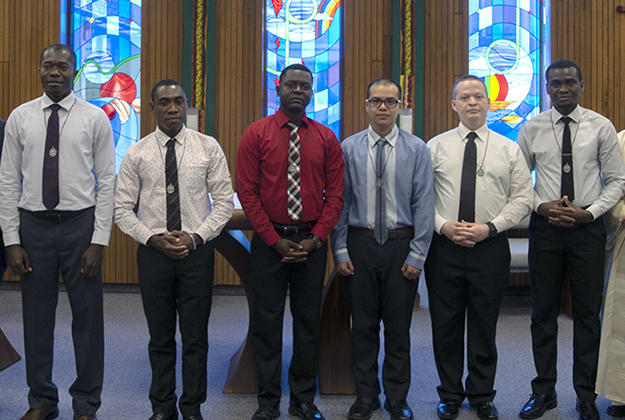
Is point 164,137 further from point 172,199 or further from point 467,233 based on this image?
point 467,233

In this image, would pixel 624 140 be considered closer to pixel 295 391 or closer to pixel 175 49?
pixel 295 391

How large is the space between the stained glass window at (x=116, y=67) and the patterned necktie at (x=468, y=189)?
3.87 metres

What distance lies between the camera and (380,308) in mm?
2473

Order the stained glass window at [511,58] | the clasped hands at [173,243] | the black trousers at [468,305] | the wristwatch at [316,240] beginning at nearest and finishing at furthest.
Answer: the clasped hands at [173,243] < the wristwatch at [316,240] < the black trousers at [468,305] < the stained glass window at [511,58]

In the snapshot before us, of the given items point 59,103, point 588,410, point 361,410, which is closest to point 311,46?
point 59,103

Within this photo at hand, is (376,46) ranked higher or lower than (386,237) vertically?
higher

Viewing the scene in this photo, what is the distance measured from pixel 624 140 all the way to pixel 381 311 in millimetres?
1573

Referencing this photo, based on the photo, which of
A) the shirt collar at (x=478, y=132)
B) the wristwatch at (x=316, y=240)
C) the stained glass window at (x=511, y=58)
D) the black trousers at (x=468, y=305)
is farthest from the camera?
the stained glass window at (x=511, y=58)

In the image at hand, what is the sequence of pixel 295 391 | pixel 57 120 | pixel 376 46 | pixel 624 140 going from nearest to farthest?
pixel 57 120 < pixel 295 391 < pixel 624 140 < pixel 376 46

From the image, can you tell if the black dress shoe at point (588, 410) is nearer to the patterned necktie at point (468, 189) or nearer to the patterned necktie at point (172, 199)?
the patterned necktie at point (468, 189)

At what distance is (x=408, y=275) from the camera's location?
2355 millimetres

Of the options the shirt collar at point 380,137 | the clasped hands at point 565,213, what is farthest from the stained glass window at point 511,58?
the shirt collar at point 380,137

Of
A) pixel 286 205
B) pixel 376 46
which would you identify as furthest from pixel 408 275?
pixel 376 46

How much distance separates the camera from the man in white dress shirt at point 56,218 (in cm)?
223
